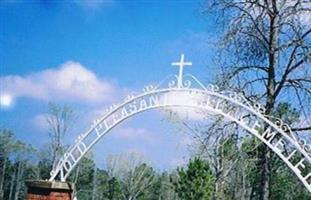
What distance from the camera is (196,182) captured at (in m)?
30.6

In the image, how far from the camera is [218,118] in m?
8.74

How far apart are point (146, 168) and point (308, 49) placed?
41.1 metres

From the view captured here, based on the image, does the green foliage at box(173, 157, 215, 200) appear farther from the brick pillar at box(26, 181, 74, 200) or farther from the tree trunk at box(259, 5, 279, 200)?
the brick pillar at box(26, 181, 74, 200)

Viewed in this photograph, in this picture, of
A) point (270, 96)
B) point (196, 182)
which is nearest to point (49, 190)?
point (270, 96)

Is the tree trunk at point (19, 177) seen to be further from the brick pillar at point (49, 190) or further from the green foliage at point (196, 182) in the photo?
the brick pillar at point (49, 190)

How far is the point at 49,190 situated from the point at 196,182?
23.8m

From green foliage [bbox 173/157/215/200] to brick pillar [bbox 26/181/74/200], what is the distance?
868 inches

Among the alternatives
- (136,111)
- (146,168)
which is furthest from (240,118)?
(146,168)

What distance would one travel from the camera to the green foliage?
29.8 metres

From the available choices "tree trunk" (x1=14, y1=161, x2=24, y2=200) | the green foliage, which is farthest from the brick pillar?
"tree trunk" (x1=14, y1=161, x2=24, y2=200)

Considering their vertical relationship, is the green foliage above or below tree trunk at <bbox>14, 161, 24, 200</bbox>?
below

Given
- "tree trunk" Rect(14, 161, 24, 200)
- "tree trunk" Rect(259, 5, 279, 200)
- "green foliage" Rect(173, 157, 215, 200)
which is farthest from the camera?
"tree trunk" Rect(14, 161, 24, 200)

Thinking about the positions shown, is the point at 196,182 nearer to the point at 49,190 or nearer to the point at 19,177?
the point at 49,190

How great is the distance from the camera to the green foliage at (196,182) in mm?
29844
